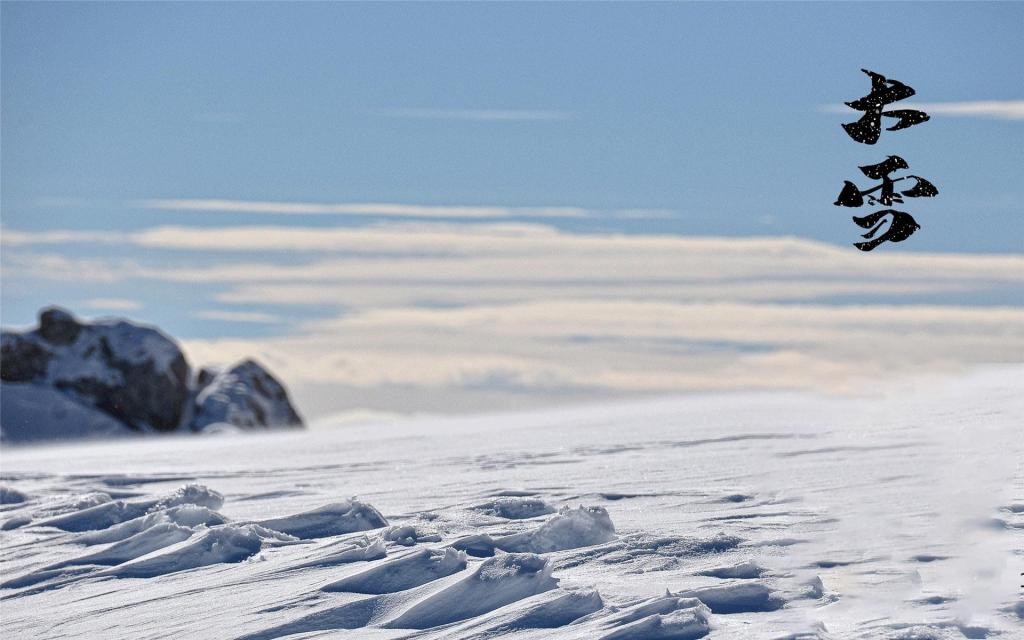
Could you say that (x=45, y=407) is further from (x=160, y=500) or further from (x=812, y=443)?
(x=812, y=443)

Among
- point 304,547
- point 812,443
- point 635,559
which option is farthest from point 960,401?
point 304,547

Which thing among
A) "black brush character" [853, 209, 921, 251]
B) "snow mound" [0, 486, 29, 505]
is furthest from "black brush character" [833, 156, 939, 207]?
"snow mound" [0, 486, 29, 505]

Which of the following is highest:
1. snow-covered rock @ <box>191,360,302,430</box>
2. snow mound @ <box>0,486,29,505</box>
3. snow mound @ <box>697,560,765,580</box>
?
snow-covered rock @ <box>191,360,302,430</box>

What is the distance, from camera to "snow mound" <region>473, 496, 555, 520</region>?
9.20 m

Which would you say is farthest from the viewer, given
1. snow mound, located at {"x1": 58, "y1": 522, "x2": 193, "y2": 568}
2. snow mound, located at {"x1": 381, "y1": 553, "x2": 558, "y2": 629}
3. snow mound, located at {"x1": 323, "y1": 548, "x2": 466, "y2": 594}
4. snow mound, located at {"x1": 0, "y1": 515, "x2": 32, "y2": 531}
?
snow mound, located at {"x1": 0, "y1": 515, "x2": 32, "y2": 531}

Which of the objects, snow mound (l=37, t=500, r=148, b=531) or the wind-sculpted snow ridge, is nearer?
the wind-sculpted snow ridge

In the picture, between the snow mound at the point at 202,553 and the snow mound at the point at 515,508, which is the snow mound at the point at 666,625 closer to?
the snow mound at the point at 515,508

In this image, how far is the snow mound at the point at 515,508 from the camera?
920 centimetres

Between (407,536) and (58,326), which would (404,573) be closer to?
(407,536)

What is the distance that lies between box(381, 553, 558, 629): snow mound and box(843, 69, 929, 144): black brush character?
3.57m


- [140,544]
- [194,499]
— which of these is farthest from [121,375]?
[140,544]

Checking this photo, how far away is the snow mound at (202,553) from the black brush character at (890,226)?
4.81m

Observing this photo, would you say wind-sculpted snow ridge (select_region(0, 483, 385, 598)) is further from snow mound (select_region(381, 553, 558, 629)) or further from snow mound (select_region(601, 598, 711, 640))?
snow mound (select_region(601, 598, 711, 640))

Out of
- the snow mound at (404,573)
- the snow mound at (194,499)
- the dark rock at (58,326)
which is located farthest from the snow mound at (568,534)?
the dark rock at (58,326)
